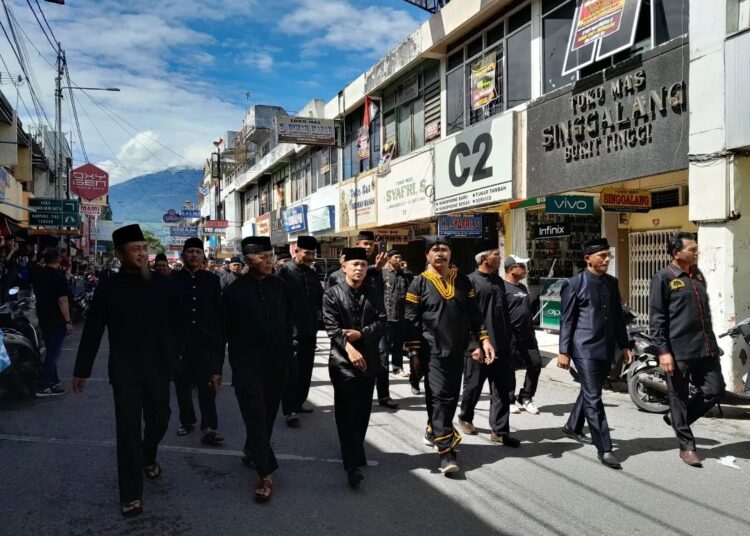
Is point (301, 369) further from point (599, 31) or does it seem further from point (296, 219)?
point (296, 219)

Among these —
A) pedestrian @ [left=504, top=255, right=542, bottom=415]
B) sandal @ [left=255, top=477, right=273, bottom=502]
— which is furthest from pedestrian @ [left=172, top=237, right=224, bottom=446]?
pedestrian @ [left=504, top=255, right=542, bottom=415]

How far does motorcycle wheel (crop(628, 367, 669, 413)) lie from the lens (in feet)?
21.9

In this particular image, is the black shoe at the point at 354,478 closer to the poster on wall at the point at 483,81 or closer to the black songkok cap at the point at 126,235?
the black songkok cap at the point at 126,235

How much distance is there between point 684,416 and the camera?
16.0ft

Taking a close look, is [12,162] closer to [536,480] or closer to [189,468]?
[189,468]

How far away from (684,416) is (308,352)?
12.0ft

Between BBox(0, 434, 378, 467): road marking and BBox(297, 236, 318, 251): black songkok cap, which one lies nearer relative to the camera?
BBox(0, 434, 378, 467): road marking

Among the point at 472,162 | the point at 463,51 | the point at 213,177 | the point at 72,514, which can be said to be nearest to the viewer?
the point at 72,514

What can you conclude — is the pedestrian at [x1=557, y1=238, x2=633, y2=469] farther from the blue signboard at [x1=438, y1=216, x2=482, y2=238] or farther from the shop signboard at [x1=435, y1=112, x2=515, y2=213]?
the blue signboard at [x1=438, y1=216, x2=482, y2=238]

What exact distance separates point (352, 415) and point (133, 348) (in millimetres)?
1648

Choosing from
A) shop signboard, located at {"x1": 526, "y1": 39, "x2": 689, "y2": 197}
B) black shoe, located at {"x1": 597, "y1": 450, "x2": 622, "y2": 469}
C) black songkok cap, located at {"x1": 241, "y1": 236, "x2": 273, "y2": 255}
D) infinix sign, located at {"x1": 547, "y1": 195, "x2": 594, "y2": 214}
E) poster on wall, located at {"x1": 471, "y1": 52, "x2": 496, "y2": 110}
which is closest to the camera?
black songkok cap, located at {"x1": 241, "y1": 236, "x2": 273, "y2": 255}

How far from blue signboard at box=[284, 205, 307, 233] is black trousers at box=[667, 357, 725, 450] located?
74.3 ft

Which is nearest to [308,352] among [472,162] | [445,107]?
[472,162]

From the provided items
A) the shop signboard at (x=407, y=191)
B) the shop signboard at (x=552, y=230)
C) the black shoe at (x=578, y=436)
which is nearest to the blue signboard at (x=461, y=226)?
the shop signboard at (x=552, y=230)
